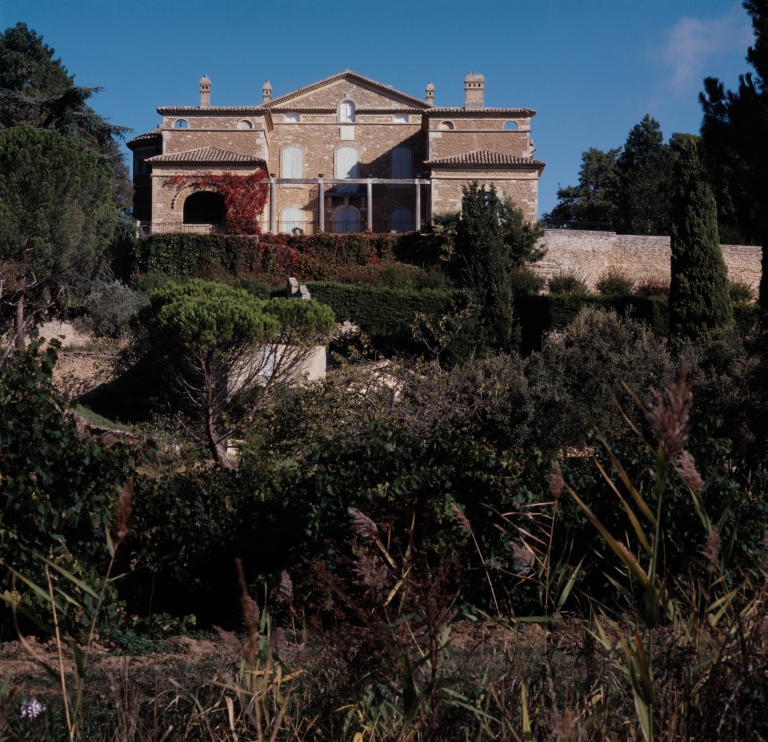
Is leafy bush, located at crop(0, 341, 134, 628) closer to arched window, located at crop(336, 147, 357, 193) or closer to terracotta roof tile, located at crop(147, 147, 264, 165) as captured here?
terracotta roof tile, located at crop(147, 147, 264, 165)

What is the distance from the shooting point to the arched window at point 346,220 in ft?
113

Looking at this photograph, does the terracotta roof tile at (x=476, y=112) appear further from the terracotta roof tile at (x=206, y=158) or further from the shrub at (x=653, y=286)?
the shrub at (x=653, y=286)

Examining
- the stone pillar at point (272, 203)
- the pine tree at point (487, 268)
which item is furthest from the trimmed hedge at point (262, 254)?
the pine tree at point (487, 268)

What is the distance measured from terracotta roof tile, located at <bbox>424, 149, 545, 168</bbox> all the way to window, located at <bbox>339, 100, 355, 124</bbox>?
221 inches

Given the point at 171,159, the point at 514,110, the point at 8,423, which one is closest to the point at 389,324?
the point at 171,159

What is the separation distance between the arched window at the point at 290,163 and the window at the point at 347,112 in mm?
2383

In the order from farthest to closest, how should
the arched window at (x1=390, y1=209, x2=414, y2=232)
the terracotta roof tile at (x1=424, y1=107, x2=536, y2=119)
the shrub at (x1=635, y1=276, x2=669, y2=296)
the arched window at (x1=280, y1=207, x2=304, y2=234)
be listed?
the arched window at (x1=390, y1=209, x2=414, y2=232) < the arched window at (x1=280, y1=207, x2=304, y2=234) < the terracotta roof tile at (x1=424, y1=107, x2=536, y2=119) < the shrub at (x1=635, y1=276, x2=669, y2=296)

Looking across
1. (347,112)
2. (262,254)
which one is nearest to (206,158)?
(262,254)

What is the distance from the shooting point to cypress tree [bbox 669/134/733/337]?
19.5 m

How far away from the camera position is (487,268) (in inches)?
873

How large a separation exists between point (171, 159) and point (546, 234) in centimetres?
1426


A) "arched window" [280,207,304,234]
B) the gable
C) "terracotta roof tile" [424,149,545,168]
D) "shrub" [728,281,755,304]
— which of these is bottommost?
"shrub" [728,281,755,304]

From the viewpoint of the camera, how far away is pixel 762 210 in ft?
39.8

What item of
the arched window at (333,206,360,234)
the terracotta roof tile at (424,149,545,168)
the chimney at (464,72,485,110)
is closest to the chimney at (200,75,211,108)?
the arched window at (333,206,360,234)
